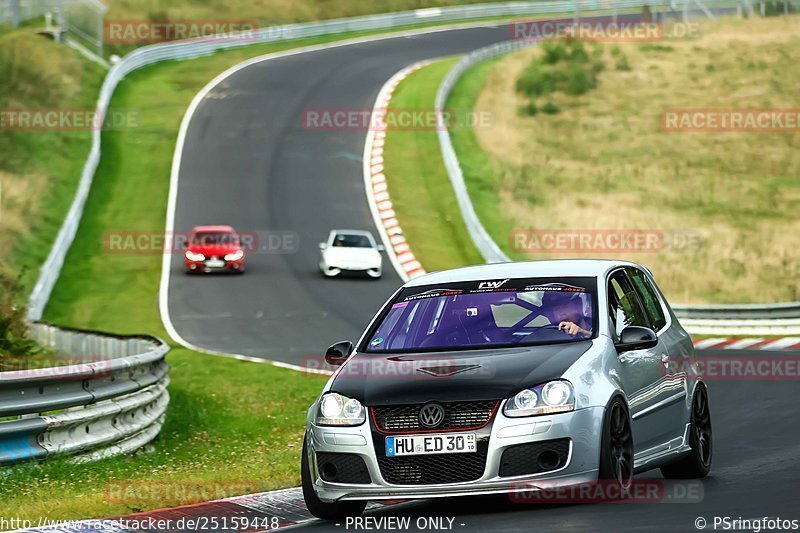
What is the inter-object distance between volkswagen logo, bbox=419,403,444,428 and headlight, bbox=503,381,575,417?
1.32 feet

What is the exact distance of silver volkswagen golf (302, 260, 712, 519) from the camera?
28.5 feet

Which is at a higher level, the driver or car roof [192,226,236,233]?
the driver

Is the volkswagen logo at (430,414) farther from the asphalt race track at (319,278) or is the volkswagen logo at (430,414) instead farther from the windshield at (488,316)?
the windshield at (488,316)

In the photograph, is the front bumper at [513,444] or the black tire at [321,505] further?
the black tire at [321,505]

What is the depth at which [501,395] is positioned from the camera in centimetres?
871

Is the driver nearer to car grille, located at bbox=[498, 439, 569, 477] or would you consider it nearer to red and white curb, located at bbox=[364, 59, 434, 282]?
car grille, located at bbox=[498, 439, 569, 477]

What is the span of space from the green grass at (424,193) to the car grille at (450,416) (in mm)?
26420

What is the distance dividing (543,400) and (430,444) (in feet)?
2.41

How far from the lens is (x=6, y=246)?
34719 millimetres

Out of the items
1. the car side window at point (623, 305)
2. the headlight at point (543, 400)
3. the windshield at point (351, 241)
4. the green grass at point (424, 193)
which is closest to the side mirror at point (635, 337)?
the car side window at point (623, 305)

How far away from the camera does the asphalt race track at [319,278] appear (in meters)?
8.90

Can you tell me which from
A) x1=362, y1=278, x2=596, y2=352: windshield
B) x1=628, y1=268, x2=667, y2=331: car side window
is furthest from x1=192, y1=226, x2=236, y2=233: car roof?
x1=362, y1=278, x2=596, y2=352: windshield

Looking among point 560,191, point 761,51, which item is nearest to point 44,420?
point 560,191

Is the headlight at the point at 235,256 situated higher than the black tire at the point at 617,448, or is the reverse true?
the black tire at the point at 617,448
